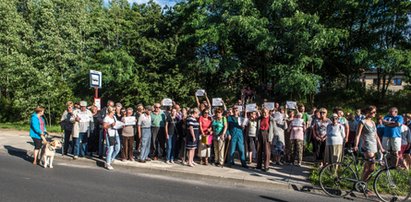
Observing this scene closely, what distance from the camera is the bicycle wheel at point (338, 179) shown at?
24.0 feet

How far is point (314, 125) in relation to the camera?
10.0 meters

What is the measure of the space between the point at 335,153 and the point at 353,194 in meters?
1.20

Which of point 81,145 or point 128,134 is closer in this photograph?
point 128,134

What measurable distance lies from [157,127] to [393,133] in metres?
6.41

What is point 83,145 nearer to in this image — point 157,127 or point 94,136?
point 94,136

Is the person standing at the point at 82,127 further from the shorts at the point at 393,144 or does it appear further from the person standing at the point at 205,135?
the shorts at the point at 393,144

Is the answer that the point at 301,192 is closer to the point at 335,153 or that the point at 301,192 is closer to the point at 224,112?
the point at 335,153

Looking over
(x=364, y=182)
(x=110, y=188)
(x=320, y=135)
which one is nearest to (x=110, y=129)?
(x=110, y=188)

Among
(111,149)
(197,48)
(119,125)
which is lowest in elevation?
(111,149)

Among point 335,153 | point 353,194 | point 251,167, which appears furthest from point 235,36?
point 353,194

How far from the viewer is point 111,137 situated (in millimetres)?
9617

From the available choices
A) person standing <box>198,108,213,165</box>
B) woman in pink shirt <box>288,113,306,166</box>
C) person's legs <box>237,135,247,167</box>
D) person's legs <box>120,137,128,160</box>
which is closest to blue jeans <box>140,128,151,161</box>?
person's legs <box>120,137,128,160</box>

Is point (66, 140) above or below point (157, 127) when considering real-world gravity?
below

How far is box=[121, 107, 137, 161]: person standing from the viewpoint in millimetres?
10078
